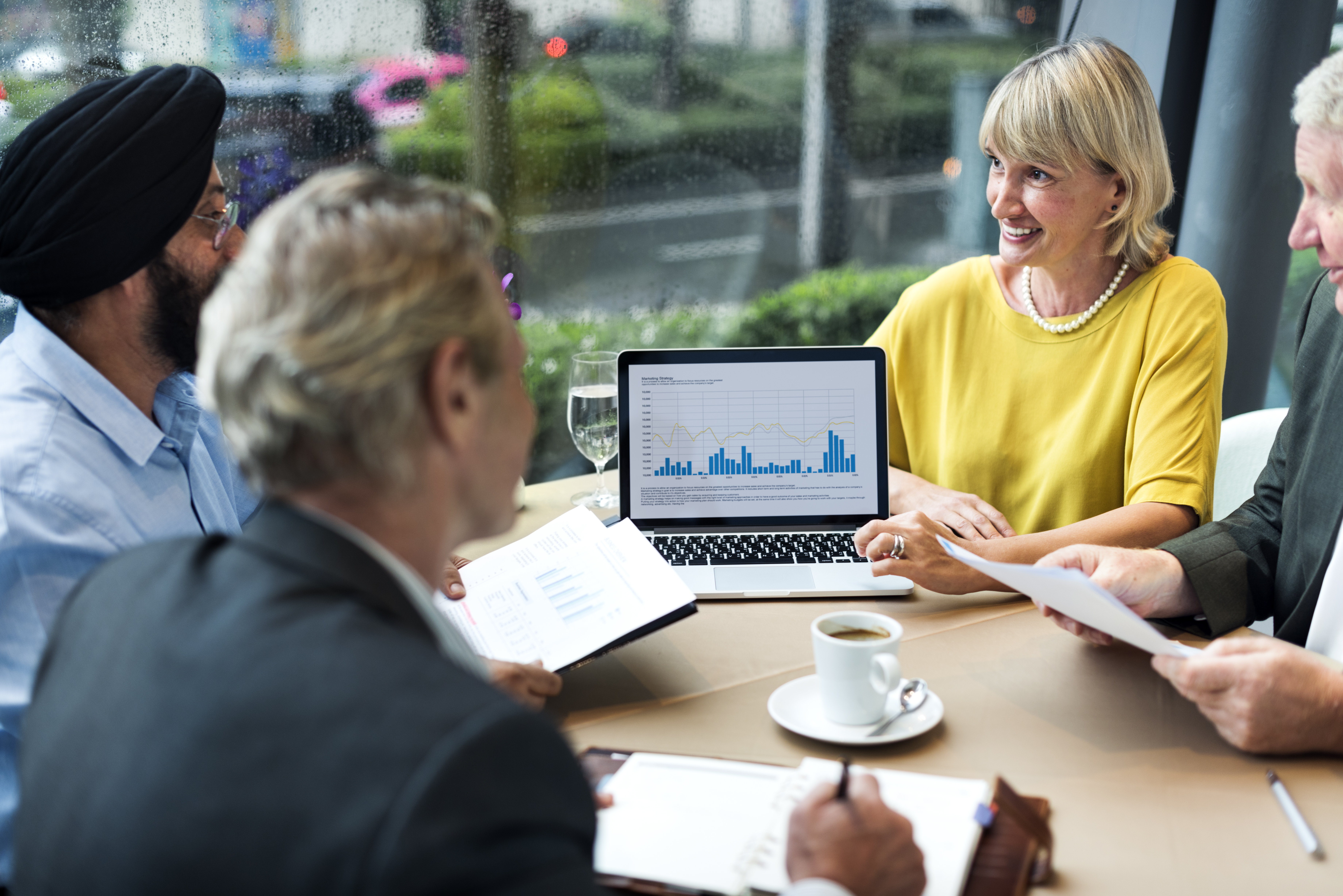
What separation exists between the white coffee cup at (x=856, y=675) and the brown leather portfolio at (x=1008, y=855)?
198mm

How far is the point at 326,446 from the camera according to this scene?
2.50ft

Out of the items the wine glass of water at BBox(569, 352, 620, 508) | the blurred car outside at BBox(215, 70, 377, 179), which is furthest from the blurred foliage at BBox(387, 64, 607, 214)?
the wine glass of water at BBox(569, 352, 620, 508)

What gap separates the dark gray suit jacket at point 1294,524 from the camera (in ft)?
4.82

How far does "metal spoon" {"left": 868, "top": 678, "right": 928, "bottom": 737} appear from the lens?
3.77 feet

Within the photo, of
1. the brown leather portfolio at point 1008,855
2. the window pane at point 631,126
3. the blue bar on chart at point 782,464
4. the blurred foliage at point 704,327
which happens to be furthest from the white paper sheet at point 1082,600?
the window pane at point 631,126

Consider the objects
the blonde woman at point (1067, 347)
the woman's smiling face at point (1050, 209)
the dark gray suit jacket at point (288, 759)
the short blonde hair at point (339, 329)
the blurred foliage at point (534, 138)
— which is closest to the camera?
the dark gray suit jacket at point (288, 759)

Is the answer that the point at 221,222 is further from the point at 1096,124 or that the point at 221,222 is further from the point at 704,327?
the point at 704,327

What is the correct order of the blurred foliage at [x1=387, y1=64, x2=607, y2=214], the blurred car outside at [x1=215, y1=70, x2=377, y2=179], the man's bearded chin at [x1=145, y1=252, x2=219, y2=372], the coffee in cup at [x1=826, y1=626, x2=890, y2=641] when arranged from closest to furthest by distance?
the coffee in cup at [x1=826, y1=626, x2=890, y2=641] → the man's bearded chin at [x1=145, y1=252, x2=219, y2=372] → the blurred car outside at [x1=215, y1=70, x2=377, y2=179] → the blurred foliage at [x1=387, y1=64, x2=607, y2=214]

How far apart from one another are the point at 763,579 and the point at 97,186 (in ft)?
3.60

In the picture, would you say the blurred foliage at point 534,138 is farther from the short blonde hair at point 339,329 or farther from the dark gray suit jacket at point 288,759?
the dark gray suit jacket at point 288,759

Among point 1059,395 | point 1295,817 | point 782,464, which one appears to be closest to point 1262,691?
point 1295,817

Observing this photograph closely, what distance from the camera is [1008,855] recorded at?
0.91 metres

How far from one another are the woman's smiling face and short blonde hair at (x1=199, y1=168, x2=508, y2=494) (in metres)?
1.44

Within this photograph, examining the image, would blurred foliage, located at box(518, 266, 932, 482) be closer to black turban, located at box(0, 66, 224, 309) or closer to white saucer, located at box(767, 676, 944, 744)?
black turban, located at box(0, 66, 224, 309)
